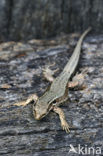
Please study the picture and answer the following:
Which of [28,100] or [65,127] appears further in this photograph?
[28,100]

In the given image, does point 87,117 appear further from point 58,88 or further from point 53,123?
point 58,88

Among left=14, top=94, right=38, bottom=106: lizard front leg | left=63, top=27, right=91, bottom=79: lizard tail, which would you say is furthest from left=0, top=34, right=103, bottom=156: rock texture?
left=63, top=27, right=91, bottom=79: lizard tail

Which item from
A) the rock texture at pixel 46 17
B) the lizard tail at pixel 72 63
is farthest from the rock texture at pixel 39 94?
the rock texture at pixel 46 17

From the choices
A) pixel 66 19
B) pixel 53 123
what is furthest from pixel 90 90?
pixel 66 19

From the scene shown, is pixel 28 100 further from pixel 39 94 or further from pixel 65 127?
pixel 65 127

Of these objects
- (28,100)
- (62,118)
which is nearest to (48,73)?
(28,100)

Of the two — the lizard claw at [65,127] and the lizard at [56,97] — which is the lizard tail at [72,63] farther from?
the lizard claw at [65,127]

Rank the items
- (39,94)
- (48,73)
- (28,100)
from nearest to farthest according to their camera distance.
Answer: (28,100) → (39,94) → (48,73)
